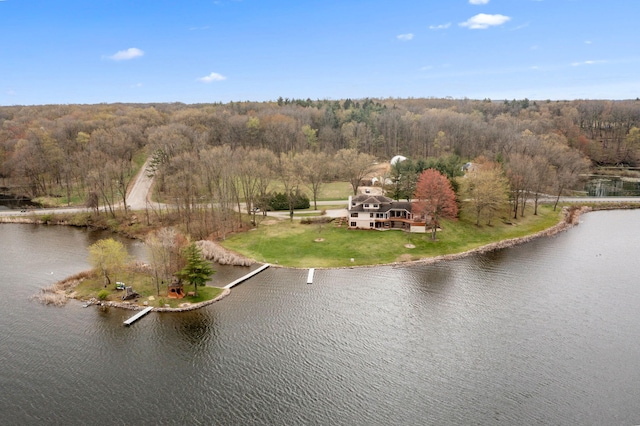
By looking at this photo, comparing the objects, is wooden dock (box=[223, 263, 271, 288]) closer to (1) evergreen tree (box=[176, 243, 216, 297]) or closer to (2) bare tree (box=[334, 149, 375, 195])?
(1) evergreen tree (box=[176, 243, 216, 297])

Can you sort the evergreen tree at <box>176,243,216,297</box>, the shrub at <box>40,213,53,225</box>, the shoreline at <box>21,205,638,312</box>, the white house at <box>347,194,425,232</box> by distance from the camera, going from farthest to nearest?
the shrub at <box>40,213,53,225</box>, the white house at <box>347,194,425,232</box>, the evergreen tree at <box>176,243,216,297</box>, the shoreline at <box>21,205,638,312</box>

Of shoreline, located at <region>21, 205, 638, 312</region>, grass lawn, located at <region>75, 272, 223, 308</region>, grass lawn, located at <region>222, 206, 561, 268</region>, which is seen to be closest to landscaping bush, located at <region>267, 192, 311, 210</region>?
grass lawn, located at <region>222, 206, 561, 268</region>

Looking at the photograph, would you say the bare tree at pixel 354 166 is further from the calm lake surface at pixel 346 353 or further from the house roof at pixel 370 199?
the calm lake surface at pixel 346 353

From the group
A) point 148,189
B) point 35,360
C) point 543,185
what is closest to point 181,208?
point 148,189

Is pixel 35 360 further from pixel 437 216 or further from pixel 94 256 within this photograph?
pixel 437 216

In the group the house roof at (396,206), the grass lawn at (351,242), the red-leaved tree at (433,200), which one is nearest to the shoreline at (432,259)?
the grass lawn at (351,242)
